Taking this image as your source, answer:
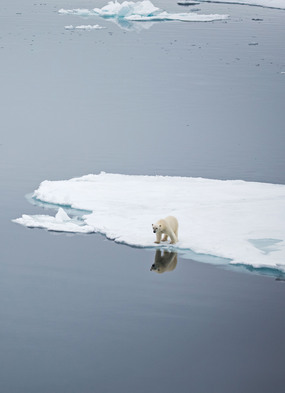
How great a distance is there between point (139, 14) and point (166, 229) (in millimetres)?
28640

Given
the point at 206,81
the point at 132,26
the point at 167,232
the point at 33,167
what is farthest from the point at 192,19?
the point at 167,232

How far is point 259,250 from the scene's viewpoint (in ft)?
31.2

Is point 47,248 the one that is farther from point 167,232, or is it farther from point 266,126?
point 266,126

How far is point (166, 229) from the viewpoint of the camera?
374 inches

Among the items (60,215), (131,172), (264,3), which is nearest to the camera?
(60,215)

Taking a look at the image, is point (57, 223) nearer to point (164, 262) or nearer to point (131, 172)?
point (164, 262)

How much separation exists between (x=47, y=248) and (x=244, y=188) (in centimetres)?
381

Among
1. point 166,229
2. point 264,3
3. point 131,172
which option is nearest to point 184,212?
point 166,229

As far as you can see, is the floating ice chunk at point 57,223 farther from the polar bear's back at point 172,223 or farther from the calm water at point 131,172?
the polar bear's back at point 172,223

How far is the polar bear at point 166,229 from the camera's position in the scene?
31.0 ft

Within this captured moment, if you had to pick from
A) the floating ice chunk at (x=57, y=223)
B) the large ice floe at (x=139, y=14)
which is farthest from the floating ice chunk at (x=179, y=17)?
the floating ice chunk at (x=57, y=223)

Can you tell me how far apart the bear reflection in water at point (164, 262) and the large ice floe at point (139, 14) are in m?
27.4

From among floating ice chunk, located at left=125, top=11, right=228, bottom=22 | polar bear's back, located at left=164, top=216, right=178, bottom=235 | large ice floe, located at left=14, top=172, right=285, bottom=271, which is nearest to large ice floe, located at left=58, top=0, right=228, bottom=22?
floating ice chunk, located at left=125, top=11, right=228, bottom=22

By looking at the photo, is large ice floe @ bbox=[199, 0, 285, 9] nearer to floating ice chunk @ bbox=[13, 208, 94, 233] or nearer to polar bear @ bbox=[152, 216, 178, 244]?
floating ice chunk @ bbox=[13, 208, 94, 233]
